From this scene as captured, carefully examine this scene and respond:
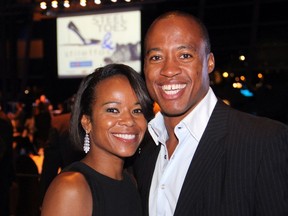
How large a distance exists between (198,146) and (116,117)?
1.40 ft

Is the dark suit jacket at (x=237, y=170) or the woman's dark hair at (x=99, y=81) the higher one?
the woman's dark hair at (x=99, y=81)

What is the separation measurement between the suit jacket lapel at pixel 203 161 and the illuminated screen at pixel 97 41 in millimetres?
7605

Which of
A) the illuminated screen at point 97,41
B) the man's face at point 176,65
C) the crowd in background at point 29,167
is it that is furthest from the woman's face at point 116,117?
the illuminated screen at point 97,41

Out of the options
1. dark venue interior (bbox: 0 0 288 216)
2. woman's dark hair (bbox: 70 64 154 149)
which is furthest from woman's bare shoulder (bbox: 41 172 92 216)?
dark venue interior (bbox: 0 0 288 216)

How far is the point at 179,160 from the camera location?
1857mm

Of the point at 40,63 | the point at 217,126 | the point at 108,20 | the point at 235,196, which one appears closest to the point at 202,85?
the point at 217,126

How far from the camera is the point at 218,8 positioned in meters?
11.7

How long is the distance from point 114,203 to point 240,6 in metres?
10.5

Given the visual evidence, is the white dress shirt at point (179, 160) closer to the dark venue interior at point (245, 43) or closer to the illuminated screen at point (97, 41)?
the illuminated screen at point (97, 41)

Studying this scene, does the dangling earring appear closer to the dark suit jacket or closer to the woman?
the woman

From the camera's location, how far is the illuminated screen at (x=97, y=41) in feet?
30.8

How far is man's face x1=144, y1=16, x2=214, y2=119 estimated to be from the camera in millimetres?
1863

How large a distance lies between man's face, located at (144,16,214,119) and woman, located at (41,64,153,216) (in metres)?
0.11

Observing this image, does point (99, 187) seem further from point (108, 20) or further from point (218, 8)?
point (218, 8)
